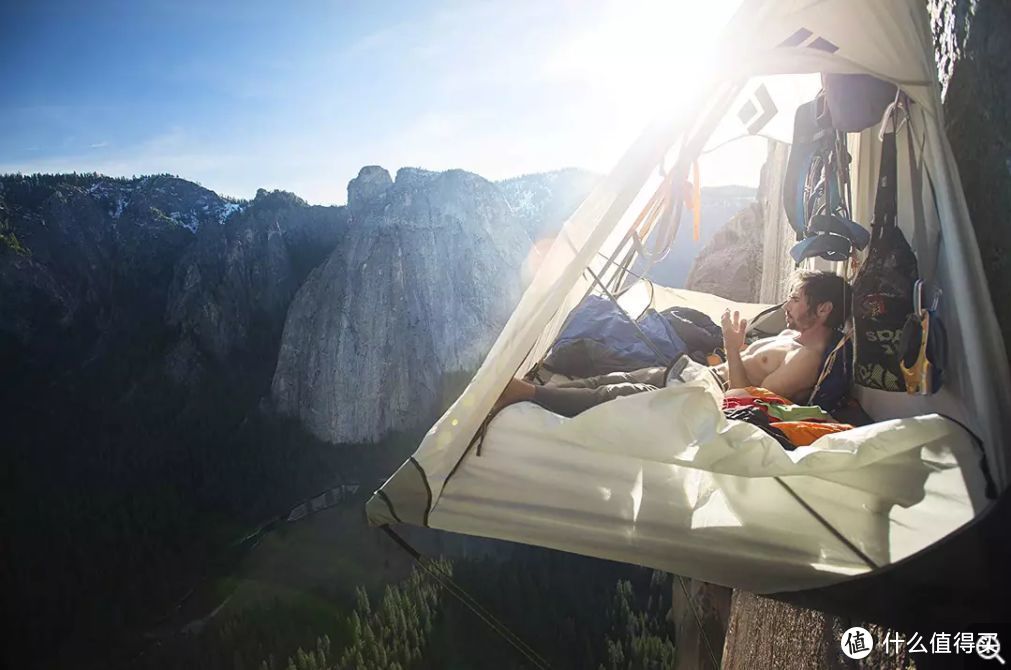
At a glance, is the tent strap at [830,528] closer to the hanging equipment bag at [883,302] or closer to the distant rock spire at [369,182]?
the hanging equipment bag at [883,302]

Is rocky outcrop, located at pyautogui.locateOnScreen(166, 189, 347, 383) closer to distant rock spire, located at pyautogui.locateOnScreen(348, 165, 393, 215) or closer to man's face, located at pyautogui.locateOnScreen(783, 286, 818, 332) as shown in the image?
distant rock spire, located at pyautogui.locateOnScreen(348, 165, 393, 215)

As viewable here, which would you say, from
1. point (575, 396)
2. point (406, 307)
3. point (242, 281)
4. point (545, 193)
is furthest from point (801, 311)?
point (545, 193)

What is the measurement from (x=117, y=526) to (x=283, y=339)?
692 inches

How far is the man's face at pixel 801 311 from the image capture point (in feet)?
12.4

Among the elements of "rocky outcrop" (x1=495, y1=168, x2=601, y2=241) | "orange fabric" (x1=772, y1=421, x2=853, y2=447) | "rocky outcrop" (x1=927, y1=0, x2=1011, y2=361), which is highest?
"rocky outcrop" (x1=495, y1=168, x2=601, y2=241)

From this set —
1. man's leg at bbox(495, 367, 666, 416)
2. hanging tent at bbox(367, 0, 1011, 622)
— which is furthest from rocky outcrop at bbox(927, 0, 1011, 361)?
man's leg at bbox(495, 367, 666, 416)

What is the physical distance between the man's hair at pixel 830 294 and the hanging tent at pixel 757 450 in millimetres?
606

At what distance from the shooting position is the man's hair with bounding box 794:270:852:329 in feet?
12.3

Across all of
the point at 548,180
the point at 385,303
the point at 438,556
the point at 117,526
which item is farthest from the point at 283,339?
the point at 548,180

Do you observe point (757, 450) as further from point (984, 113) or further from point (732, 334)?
point (984, 113)

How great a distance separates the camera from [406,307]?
142 feet

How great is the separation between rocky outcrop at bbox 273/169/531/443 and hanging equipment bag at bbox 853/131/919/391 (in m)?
40.1

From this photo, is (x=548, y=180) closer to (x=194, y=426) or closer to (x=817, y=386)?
(x=194, y=426)

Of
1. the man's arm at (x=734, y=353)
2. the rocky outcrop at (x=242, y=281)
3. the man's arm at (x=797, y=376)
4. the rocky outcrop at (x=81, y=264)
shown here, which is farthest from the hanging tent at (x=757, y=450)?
the rocky outcrop at (x=81, y=264)
